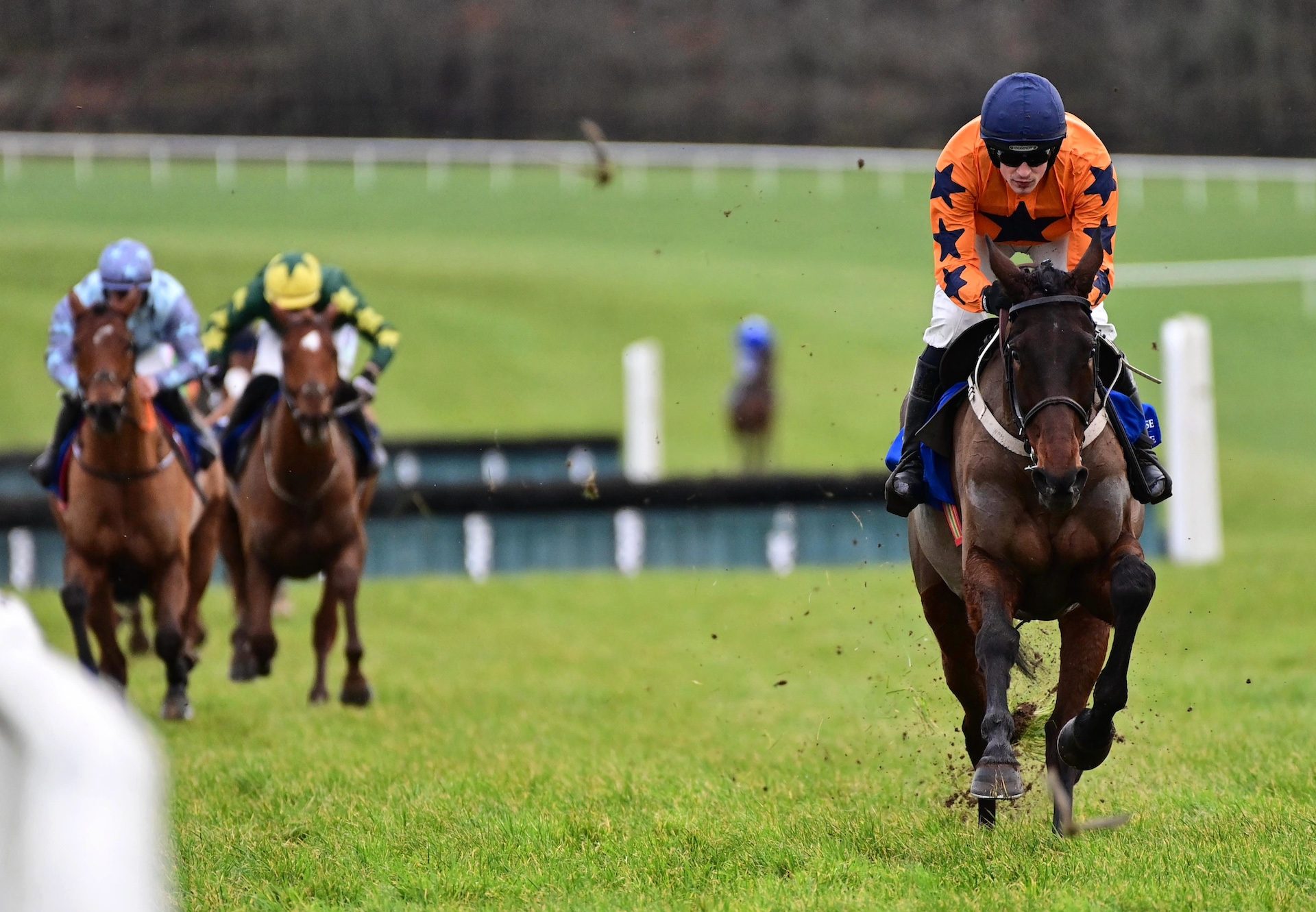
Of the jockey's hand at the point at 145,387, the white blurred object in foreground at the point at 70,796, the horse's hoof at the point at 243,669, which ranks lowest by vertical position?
the horse's hoof at the point at 243,669

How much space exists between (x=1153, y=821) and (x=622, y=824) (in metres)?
1.63

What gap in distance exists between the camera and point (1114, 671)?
16.6 feet

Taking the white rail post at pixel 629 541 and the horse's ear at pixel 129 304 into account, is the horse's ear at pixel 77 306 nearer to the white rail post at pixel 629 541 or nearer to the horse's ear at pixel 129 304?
the horse's ear at pixel 129 304

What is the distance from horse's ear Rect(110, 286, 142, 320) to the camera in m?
7.89

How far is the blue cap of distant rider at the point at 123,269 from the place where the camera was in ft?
26.7

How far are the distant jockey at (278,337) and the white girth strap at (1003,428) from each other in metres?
4.27

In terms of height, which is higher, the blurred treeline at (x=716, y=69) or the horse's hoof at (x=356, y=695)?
the blurred treeline at (x=716, y=69)

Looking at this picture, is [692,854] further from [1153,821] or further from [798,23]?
[798,23]

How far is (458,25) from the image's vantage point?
1184 inches

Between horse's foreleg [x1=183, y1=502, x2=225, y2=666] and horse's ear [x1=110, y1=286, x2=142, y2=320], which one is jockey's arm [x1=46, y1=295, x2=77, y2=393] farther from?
horse's foreleg [x1=183, y1=502, x2=225, y2=666]

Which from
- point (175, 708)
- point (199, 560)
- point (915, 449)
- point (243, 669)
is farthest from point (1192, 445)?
point (915, 449)

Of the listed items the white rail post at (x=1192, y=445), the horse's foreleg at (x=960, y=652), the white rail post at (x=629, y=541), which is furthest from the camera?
the white rail post at (x=629, y=541)

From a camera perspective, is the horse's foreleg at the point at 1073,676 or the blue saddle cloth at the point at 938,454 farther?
the blue saddle cloth at the point at 938,454

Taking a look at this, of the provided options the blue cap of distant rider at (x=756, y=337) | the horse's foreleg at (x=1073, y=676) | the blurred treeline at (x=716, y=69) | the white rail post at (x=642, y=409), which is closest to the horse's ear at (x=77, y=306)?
the horse's foreleg at (x=1073, y=676)
